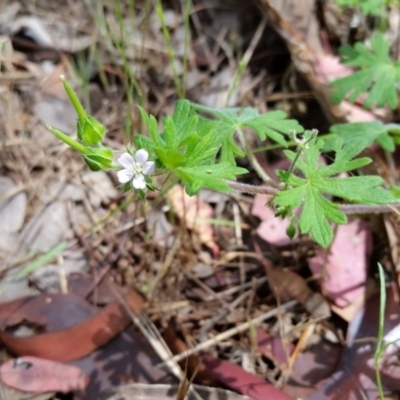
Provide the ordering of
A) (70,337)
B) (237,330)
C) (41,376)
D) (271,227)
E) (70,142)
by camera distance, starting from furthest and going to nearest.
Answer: (271,227)
(237,330)
(70,337)
(41,376)
(70,142)

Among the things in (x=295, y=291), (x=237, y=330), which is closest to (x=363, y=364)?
(x=295, y=291)

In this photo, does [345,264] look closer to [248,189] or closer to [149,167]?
[248,189]

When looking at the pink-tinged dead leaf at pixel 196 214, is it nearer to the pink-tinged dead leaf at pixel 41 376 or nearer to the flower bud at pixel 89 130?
the pink-tinged dead leaf at pixel 41 376

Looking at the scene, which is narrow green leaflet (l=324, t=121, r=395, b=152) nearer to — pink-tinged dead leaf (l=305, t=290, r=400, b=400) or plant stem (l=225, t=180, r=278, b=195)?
plant stem (l=225, t=180, r=278, b=195)

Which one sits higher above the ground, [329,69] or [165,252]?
[329,69]

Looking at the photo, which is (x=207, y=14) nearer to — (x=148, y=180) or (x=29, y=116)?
(x=29, y=116)

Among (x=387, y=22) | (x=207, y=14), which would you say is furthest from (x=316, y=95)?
(x=207, y=14)
